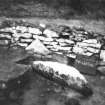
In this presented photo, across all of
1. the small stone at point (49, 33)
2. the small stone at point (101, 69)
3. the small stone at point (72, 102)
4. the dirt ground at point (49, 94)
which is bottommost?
the small stone at point (72, 102)

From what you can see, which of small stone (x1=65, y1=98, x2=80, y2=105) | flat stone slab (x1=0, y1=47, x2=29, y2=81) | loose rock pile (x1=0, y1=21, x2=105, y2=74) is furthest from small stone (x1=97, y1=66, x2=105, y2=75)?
→ flat stone slab (x1=0, y1=47, x2=29, y2=81)

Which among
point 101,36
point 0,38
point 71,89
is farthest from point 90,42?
point 0,38

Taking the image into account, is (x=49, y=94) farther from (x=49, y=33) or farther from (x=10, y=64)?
(x=49, y=33)

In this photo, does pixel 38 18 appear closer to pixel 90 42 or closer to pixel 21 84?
pixel 90 42

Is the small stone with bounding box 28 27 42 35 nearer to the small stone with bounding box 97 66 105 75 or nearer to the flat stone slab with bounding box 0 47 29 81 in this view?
the flat stone slab with bounding box 0 47 29 81

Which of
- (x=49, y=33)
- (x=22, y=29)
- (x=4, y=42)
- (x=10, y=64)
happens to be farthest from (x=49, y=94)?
(x=22, y=29)

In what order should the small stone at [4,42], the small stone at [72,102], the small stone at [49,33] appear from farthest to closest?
the small stone at [49,33] < the small stone at [4,42] < the small stone at [72,102]

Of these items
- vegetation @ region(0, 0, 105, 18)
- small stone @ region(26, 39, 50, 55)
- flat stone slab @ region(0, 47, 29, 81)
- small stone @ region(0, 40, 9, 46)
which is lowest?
flat stone slab @ region(0, 47, 29, 81)

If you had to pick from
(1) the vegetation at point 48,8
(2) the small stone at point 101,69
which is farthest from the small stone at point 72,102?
(1) the vegetation at point 48,8

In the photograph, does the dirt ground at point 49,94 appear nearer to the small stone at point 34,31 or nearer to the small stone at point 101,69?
the small stone at point 101,69
